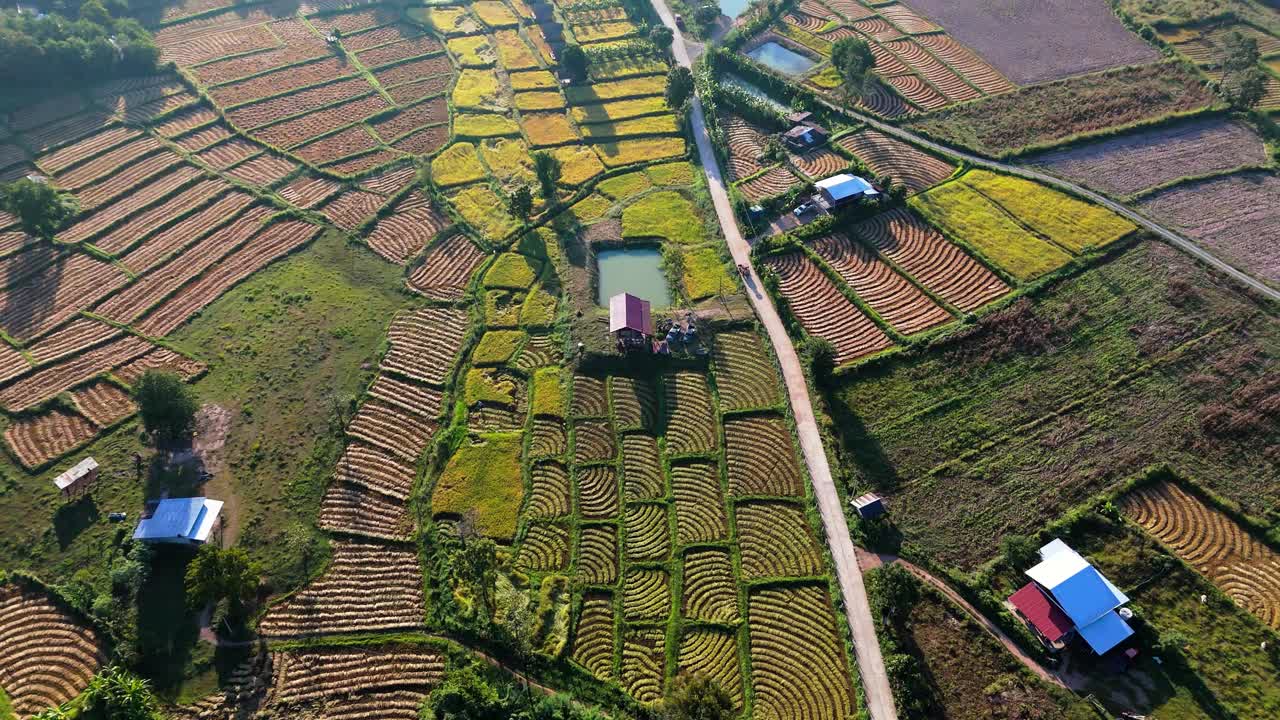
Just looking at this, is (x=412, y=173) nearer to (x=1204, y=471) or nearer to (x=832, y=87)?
(x=832, y=87)

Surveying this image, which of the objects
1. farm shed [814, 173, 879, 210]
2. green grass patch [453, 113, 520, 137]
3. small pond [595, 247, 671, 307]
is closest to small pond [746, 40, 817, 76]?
farm shed [814, 173, 879, 210]

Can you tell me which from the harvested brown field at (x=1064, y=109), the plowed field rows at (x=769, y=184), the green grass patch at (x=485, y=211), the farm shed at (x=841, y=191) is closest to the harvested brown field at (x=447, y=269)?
the green grass patch at (x=485, y=211)

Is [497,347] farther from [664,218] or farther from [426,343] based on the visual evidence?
[664,218]

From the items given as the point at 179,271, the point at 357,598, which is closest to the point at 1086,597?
the point at 357,598

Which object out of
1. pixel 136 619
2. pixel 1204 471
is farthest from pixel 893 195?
pixel 136 619

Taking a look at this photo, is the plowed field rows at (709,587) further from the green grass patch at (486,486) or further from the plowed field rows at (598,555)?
the green grass patch at (486,486)

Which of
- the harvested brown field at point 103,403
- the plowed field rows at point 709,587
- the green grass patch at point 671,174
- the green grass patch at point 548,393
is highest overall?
the green grass patch at point 671,174

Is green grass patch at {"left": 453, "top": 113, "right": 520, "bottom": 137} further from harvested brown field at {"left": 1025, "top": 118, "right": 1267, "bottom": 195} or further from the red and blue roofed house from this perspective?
the red and blue roofed house

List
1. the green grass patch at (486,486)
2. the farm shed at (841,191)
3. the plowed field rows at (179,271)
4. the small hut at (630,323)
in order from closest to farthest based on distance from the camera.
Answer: the green grass patch at (486,486)
the small hut at (630,323)
the plowed field rows at (179,271)
the farm shed at (841,191)
